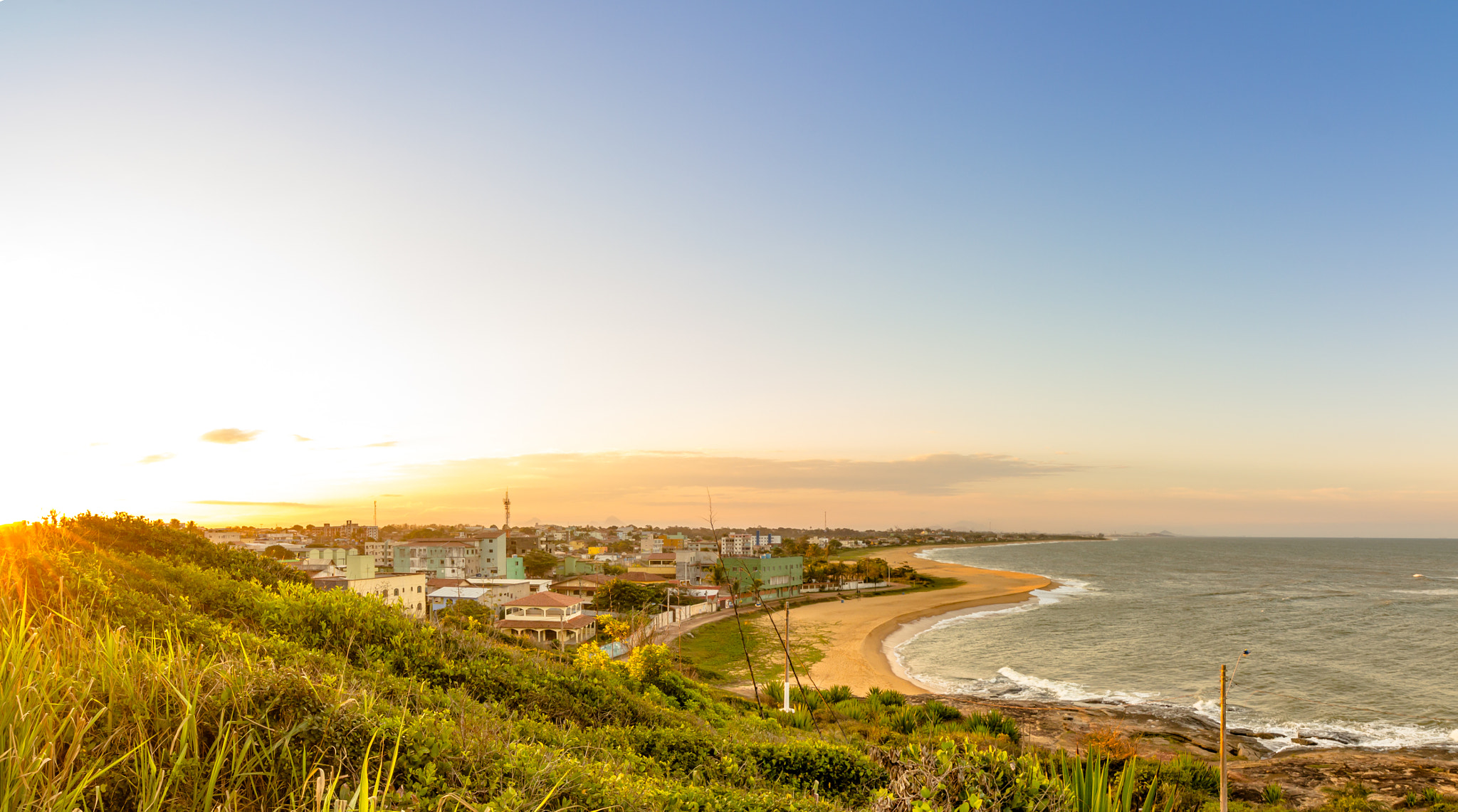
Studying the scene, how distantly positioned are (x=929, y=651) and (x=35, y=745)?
45076 mm

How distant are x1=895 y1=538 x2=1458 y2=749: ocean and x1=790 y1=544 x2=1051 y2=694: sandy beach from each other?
211 centimetres

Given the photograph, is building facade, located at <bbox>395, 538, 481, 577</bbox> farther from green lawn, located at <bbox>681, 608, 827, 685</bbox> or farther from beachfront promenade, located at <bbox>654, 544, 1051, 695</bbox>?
green lawn, located at <bbox>681, 608, 827, 685</bbox>

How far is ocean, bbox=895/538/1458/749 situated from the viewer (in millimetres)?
29188

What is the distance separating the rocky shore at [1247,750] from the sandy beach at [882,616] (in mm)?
6431

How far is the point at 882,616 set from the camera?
190 feet

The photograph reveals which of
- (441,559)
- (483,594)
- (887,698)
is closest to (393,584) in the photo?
(483,594)

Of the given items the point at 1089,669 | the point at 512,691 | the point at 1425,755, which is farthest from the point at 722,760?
the point at 1089,669

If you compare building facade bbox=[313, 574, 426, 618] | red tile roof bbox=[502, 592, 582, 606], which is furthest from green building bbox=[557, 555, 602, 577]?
red tile roof bbox=[502, 592, 582, 606]

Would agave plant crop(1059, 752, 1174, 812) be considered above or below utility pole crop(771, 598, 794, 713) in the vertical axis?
above

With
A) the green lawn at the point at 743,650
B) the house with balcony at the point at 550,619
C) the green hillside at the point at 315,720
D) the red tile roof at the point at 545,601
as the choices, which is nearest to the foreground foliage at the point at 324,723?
the green hillside at the point at 315,720

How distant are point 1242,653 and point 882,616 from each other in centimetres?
2562

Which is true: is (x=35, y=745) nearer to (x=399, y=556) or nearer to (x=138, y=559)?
(x=138, y=559)

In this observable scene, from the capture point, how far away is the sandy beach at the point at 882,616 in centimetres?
3562

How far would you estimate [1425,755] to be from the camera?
2330 cm
